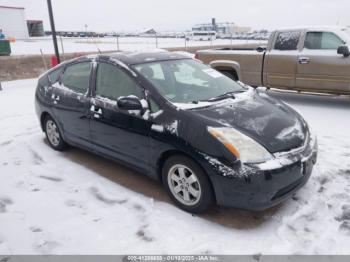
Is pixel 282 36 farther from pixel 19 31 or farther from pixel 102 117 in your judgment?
pixel 19 31

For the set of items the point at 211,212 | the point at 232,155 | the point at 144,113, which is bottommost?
the point at 211,212

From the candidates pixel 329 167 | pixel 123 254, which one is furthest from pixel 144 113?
pixel 329 167

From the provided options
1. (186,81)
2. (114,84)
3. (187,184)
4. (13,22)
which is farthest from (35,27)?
(187,184)

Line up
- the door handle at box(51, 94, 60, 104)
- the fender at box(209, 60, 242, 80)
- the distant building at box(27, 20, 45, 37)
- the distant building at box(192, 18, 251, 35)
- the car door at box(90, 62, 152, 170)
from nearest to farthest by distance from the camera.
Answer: the car door at box(90, 62, 152, 170), the door handle at box(51, 94, 60, 104), the fender at box(209, 60, 242, 80), the distant building at box(27, 20, 45, 37), the distant building at box(192, 18, 251, 35)

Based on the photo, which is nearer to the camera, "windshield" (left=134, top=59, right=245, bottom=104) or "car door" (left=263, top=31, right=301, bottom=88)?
"windshield" (left=134, top=59, right=245, bottom=104)

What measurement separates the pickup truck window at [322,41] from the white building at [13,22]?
32681 mm

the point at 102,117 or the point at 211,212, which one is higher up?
the point at 102,117

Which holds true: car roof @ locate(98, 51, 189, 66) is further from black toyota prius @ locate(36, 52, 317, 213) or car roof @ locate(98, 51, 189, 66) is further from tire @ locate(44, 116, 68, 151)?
tire @ locate(44, 116, 68, 151)

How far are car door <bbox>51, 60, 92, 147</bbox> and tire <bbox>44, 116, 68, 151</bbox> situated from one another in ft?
0.78

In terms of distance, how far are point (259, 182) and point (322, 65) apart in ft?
18.5

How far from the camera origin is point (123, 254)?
2.90m

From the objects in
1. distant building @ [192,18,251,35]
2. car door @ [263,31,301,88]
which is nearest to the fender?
car door @ [263,31,301,88]

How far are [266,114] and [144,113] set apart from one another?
1.37 m

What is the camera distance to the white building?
105 feet
